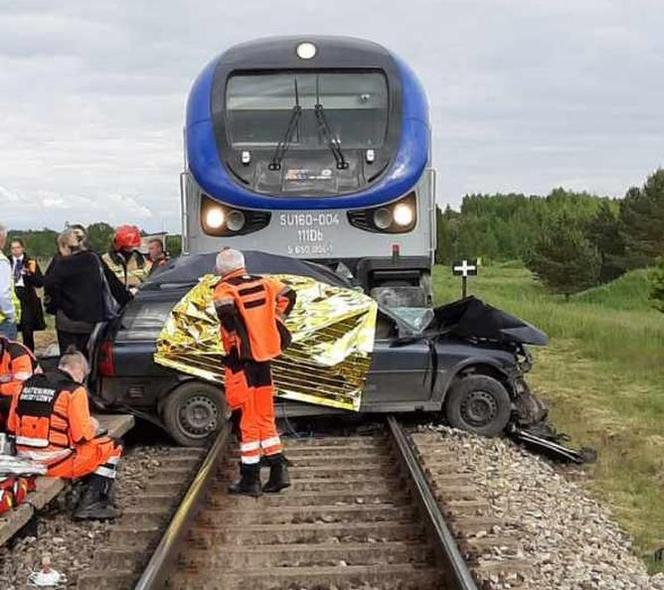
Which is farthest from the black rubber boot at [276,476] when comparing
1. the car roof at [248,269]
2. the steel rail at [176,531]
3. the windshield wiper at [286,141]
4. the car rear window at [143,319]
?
the windshield wiper at [286,141]

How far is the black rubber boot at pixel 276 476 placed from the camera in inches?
273

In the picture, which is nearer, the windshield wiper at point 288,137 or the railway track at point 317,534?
the railway track at point 317,534

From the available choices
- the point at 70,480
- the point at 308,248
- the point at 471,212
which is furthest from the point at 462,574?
the point at 471,212

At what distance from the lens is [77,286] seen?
906cm

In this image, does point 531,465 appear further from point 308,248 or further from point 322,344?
point 308,248

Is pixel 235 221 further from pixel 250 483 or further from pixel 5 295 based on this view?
pixel 250 483

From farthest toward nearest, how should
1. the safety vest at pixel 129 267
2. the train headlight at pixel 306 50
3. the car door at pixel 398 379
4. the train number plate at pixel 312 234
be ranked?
the train headlight at pixel 306 50 → the train number plate at pixel 312 234 → the safety vest at pixel 129 267 → the car door at pixel 398 379

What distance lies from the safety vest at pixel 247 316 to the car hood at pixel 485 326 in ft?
9.32

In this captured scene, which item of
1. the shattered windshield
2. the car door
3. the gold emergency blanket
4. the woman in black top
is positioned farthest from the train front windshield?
the car door

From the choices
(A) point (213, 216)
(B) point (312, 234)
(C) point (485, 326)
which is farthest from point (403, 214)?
(C) point (485, 326)

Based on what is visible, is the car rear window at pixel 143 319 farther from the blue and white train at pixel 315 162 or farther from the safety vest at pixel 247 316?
the blue and white train at pixel 315 162

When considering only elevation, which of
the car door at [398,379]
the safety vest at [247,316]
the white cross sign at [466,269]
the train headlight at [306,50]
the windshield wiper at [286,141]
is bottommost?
the car door at [398,379]

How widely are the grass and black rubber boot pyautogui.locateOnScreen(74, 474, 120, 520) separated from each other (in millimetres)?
3229

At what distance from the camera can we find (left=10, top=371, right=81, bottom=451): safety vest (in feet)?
20.4
